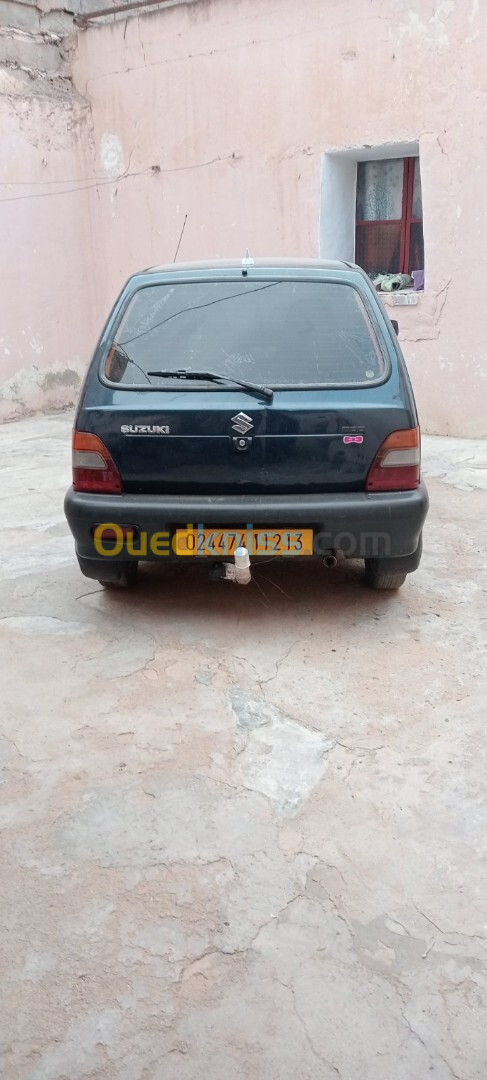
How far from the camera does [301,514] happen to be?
10.8 feet

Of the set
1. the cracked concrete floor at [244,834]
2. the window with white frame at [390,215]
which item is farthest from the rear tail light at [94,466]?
the window with white frame at [390,215]

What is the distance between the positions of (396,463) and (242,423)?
646mm

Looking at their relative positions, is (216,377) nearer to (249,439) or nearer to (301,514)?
(249,439)

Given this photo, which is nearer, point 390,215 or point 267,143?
point 267,143

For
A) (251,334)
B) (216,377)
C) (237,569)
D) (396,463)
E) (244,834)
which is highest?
(251,334)

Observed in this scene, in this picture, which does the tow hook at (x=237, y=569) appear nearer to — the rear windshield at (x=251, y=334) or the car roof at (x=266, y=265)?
the rear windshield at (x=251, y=334)

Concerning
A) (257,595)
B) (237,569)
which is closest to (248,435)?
(237,569)

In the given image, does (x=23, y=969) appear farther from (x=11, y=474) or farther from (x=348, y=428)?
(x=11, y=474)

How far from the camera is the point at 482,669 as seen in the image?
3227mm

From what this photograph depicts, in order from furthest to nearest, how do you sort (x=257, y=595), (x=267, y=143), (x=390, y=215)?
(x=390, y=215), (x=267, y=143), (x=257, y=595)

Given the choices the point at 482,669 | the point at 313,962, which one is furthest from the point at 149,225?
the point at 313,962

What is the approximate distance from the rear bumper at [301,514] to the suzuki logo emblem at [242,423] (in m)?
0.28

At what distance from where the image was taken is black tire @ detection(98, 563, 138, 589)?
376cm

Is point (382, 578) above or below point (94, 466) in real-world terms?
below
